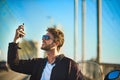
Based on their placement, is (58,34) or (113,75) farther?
(58,34)

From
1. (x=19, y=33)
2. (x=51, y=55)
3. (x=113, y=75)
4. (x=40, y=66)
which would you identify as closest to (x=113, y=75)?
(x=113, y=75)

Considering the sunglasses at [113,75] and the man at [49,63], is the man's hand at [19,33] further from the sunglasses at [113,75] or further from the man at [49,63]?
the sunglasses at [113,75]

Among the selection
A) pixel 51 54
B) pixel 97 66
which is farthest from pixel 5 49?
pixel 97 66

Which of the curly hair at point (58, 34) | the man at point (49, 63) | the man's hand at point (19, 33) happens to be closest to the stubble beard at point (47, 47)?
the man at point (49, 63)

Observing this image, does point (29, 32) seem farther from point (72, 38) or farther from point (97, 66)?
point (97, 66)

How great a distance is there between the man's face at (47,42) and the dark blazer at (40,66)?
0.14 m

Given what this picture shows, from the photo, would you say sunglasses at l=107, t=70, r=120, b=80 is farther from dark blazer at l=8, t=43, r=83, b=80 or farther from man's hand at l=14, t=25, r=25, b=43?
man's hand at l=14, t=25, r=25, b=43

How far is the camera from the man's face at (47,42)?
341 centimetres

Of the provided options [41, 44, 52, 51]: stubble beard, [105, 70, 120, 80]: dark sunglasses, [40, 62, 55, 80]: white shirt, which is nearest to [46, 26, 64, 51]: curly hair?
[41, 44, 52, 51]: stubble beard

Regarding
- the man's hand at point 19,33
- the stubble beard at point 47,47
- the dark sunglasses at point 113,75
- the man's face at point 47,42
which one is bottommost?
the dark sunglasses at point 113,75

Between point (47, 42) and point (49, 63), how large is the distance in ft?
0.81

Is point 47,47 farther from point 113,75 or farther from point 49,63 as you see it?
point 113,75

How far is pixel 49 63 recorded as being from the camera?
3.45 m

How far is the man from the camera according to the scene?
3.36 meters
